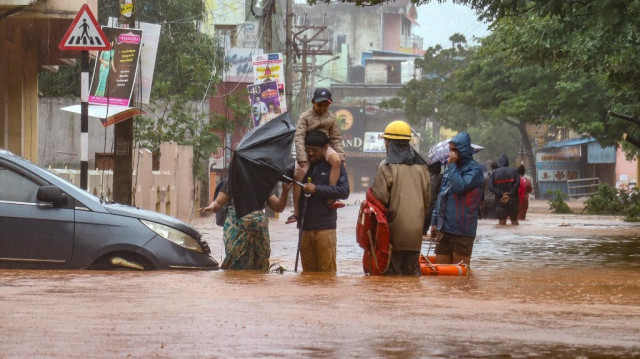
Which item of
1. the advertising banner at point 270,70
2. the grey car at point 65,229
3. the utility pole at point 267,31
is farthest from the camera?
the utility pole at point 267,31

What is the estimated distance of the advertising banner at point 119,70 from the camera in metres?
18.5

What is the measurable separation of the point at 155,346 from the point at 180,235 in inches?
194

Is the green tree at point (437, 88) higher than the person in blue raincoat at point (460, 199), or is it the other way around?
the green tree at point (437, 88)

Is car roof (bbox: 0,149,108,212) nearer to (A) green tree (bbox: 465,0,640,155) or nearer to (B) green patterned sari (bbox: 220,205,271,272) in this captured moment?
(B) green patterned sari (bbox: 220,205,271,272)

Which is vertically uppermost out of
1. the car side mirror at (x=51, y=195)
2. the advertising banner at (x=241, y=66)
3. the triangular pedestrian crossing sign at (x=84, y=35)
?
the advertising banner at (x=241, y=66)

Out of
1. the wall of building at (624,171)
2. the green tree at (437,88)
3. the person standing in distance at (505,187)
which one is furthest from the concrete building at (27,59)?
the wall of building at (624,171)

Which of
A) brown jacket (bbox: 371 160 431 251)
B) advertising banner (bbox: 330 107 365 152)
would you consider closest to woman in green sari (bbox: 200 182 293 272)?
brown jacket (bbox: 371 160 431 251)

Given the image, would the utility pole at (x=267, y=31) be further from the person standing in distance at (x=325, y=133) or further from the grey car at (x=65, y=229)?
the grey car at (x=65, y=229)

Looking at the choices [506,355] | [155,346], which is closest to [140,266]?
[155,346]

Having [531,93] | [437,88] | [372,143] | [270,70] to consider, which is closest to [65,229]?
[270,70]

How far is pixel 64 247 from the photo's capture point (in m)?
10.6

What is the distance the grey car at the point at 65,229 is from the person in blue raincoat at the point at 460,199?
264 centimetres

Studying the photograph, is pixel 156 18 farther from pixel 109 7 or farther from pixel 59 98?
pixel 59 98

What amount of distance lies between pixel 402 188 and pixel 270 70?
23.2m
